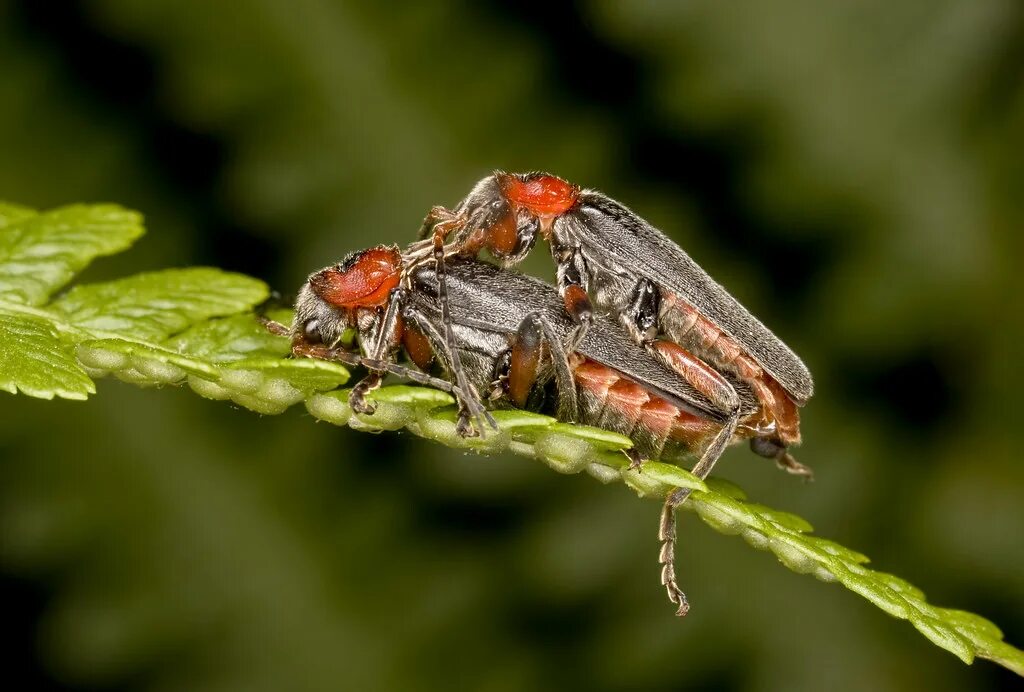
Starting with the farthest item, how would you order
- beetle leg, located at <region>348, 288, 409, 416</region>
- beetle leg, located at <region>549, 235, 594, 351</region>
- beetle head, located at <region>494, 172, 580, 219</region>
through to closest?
beetle head, located at <region>494, 172, 580, 219</region>, beetle leg, located at <region>549, 235, 594, 351</region>, beetle leg, located at <region>348, 288, 409, 416</region>

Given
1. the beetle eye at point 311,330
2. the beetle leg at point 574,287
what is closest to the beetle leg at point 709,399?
the beetle leg at point 574,287

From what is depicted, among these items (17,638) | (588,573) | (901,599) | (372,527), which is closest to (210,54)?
(372,527)

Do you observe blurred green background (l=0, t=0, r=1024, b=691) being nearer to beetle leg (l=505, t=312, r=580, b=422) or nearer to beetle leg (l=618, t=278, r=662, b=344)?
beetle leg (l=618, t=278, r=662, b=344)

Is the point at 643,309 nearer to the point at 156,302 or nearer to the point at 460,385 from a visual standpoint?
the point at 460,385

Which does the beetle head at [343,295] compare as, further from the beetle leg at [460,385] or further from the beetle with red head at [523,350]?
the beetle leg at [460,385]

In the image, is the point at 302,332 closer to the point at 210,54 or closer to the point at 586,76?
the point at 210,54

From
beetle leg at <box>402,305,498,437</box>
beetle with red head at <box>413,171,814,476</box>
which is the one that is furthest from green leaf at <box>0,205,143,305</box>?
beetle with red head at <box>413,171,814,476</box>
